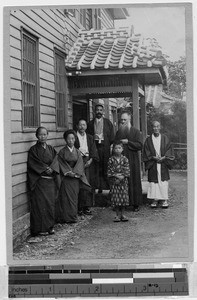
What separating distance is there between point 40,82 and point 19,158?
1.50ft

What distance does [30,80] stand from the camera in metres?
3.28

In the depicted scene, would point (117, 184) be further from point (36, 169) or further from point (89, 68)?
point (89, 68)

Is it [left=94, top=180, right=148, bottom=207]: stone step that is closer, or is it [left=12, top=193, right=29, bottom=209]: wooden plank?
[left=12, top=193, right=29, bottom=209]: wooden plank

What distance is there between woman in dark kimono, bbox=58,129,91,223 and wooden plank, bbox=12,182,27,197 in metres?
0.22

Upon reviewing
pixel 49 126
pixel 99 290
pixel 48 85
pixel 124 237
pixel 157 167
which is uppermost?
pixel 48 85

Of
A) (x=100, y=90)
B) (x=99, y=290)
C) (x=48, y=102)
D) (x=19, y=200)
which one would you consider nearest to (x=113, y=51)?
(x=100, y=90)

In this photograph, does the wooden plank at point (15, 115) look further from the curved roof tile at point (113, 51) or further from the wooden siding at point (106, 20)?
the wooden siding at point (106, 20)

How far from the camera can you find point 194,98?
10.8 feet

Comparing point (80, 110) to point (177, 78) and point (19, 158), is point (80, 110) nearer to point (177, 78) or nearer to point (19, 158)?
point (19, 158)

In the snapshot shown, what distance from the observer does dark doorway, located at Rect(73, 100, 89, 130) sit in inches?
130

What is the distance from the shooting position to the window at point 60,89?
3.31m

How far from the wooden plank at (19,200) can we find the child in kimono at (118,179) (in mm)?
508

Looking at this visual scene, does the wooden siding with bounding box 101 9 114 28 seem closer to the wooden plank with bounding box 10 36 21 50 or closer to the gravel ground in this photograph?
the wooden plank with bounding box 10 36 21 50

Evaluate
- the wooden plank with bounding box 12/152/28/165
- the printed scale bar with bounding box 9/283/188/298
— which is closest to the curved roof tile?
the wooden plank with bounding box 12/152/28/165
